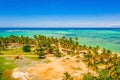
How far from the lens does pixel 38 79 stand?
3605 inches

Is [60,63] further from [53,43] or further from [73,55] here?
[53,43]

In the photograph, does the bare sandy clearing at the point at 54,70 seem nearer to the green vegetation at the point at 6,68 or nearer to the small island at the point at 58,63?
the small island at the point at 58,63

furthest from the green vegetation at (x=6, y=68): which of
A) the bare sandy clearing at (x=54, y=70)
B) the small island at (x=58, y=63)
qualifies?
the bare sandy clearing at (x=54, y=70)

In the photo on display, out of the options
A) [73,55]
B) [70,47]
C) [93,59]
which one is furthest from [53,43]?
[93,59]

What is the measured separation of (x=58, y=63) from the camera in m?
118

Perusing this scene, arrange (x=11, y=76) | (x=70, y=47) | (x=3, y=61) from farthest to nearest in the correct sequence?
(x=70, y=47), (x=3, y=61), (x=11, y=76)

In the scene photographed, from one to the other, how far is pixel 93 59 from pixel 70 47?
47.4m

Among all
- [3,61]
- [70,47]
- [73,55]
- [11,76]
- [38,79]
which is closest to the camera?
[38,79]

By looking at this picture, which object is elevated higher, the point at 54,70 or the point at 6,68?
the point at 54,70

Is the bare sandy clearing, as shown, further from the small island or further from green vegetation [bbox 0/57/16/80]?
green vegetation [bbox 0/57/16/80]

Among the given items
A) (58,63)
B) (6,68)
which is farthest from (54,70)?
(6,68)

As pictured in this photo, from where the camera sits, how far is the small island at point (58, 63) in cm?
9206

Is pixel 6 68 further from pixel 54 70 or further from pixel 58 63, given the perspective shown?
pixel 58 63

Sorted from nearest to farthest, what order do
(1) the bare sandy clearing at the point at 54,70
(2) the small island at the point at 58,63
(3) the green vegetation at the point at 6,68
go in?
1. (2) the small island at the point at 58,63
2. (1) the bare sandy clearing at the point at 54,70
3. (3) the green vegetation at the point at 6,68
